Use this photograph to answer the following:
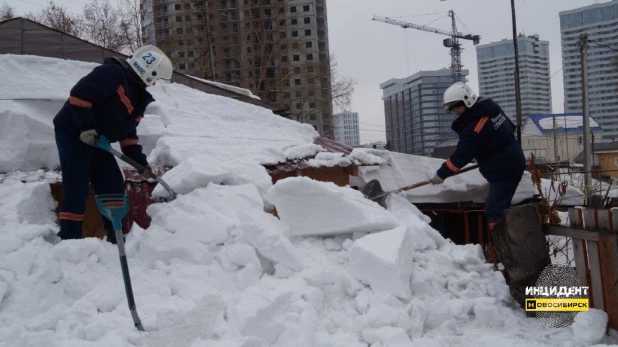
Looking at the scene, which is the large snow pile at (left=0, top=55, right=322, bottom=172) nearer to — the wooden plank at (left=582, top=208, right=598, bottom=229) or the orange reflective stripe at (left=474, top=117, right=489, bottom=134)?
the orange reflective stripe at (left=474, top=117, right=489, bottom=134)

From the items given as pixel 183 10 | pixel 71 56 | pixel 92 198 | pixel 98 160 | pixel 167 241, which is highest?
pixel 183 10

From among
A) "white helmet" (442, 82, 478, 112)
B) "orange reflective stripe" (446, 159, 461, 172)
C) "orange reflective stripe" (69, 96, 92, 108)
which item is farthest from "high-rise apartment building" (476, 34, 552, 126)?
"orange reflective stripe" (69, 96, 92, 108)

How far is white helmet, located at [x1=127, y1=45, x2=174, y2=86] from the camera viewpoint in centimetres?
394

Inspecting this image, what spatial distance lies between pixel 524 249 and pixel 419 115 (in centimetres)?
3986

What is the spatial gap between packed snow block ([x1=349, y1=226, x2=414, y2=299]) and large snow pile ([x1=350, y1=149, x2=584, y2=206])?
3409 millimetres

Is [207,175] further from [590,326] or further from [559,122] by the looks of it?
[559,122]

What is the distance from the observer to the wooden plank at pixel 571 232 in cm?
339

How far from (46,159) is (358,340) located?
11.6 feet

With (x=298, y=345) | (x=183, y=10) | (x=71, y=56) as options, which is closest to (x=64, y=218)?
(x=298, y=345)

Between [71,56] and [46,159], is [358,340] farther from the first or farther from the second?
[71,56]

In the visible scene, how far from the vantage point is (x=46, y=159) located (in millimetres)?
4934

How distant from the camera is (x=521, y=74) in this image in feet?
123

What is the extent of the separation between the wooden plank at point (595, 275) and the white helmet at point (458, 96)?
2003 mm

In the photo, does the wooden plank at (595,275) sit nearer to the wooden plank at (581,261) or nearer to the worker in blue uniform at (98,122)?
the wooden plank at (581,261)
